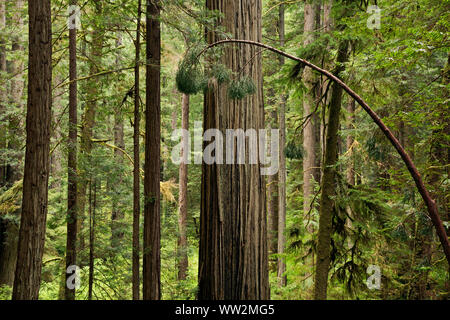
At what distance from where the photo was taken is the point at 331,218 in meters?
5.33

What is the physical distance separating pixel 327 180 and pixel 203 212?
2.95 m

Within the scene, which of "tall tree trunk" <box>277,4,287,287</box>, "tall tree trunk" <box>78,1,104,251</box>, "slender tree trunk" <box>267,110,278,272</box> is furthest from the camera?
"slender tree trunk" <box>267,110,278,272</box>

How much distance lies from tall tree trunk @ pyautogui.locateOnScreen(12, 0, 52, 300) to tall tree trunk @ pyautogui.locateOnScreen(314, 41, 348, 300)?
398 cm

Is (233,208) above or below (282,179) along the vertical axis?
below

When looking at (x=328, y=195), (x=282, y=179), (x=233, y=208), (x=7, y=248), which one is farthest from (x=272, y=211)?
(x=233, y=208)

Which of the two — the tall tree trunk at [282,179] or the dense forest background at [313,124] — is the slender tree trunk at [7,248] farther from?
the tall tree trunk at [282,179]

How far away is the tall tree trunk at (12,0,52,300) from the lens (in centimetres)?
345

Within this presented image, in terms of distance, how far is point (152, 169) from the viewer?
5.96 metres

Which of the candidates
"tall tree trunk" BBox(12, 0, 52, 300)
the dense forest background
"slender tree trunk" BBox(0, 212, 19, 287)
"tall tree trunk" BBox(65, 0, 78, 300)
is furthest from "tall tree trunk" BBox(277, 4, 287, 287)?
"slender tree trunk" BBox(0, 212, 19, 287)

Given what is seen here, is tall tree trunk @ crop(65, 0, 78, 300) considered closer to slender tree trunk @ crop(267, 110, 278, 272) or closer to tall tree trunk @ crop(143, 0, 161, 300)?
tall tree trunk @ crop(143, 0, 161, 300)

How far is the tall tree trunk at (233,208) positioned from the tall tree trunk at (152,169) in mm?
3096

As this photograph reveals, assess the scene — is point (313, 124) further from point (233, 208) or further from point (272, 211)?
point (272, 211)

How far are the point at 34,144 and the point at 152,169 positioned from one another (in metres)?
2.61

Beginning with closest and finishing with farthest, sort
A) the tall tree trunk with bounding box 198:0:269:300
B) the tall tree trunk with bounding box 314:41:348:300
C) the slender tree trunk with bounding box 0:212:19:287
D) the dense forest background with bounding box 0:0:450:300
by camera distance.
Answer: the tall tree trunk with bounding box 198:0:269:300, the dense forest background with bounding box 0:0:450:300, the tall tree trunk with bounding box 314:41:348:300, the slender tree trunk with bounding box 0:212:19:287
